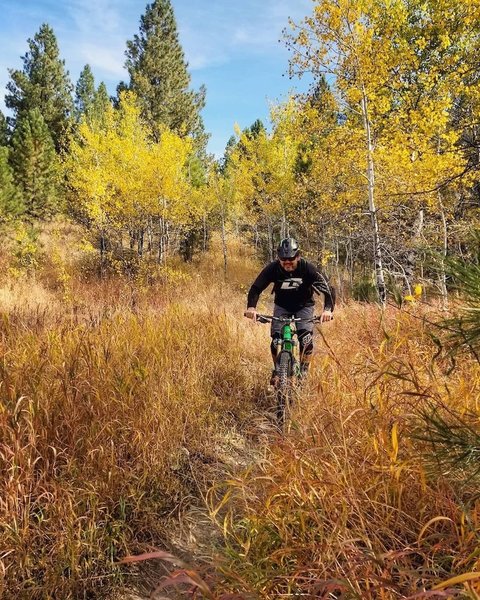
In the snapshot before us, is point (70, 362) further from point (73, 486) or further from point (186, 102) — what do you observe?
point (186, 102)

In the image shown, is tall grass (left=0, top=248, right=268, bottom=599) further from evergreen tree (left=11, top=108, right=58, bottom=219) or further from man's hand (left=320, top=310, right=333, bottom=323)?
evergreen tree (left=11, top=108, right=58, bottom=219)

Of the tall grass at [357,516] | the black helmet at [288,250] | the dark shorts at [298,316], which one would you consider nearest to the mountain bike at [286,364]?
the dark shorts at [298,316]

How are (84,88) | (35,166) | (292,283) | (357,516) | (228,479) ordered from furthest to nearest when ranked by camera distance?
(84,88) < (35,166) < (292,283) < (228,479) < (357,516)

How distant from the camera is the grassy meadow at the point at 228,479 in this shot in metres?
1.56

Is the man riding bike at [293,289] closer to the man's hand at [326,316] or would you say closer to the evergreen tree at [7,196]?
the man's hand at [326,316]

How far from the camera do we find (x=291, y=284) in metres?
4.34

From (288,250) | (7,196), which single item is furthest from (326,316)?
(7,196)

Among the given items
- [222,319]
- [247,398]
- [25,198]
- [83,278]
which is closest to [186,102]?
[25,198]

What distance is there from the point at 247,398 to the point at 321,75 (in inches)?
295

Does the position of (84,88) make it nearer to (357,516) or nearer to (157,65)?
(157,65)

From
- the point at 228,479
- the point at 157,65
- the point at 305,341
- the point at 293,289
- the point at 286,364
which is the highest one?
the point at 157,65

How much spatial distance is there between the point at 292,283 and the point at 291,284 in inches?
0.6

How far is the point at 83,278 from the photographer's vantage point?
19141 millimetres

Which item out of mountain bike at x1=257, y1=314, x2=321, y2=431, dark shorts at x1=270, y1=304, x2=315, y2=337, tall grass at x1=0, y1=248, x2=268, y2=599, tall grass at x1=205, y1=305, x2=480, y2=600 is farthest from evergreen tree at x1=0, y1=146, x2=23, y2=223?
tall grass at x1=205, y1=305, x2=480, y2=600
